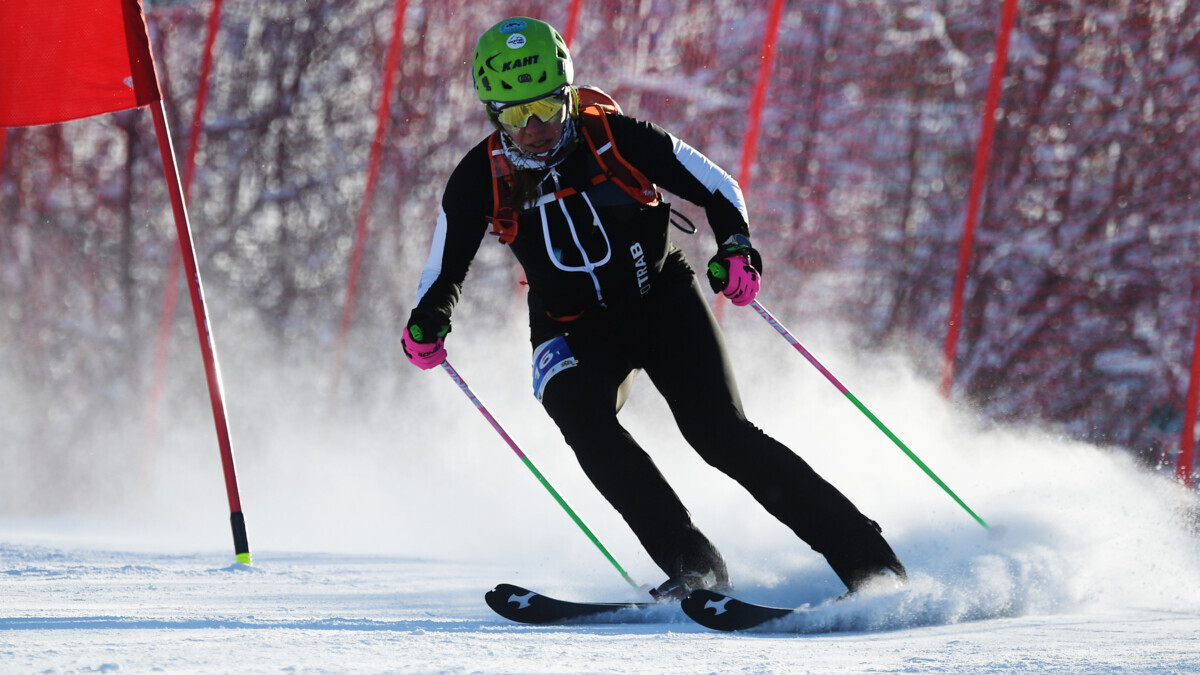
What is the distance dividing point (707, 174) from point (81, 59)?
7.75 feet

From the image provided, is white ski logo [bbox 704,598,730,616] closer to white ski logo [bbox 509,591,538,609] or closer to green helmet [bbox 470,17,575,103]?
white ski logo [bbox 509,591,538,609]

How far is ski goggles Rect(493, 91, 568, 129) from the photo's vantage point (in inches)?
109

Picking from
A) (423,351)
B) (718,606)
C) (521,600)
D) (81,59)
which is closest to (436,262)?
(423,351)

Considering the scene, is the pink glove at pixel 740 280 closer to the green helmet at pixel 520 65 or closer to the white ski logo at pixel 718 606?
the green helmet at pixel 520 65

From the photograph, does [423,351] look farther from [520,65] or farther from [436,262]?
[520,65]

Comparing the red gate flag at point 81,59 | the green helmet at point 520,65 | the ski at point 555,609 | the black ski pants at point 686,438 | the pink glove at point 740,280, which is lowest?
the ski at point 555,609

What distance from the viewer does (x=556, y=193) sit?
9.35ft

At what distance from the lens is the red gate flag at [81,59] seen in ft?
12.9

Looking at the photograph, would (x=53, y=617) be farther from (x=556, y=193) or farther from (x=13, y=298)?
(x=13, y=298)

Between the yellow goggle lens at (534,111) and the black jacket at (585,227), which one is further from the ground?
the yellow goggle lens at (534,111)

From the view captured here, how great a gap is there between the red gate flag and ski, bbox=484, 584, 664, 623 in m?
2.41

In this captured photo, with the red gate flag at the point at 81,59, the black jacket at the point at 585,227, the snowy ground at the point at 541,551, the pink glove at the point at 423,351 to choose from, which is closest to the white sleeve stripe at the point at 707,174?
the black jacket at the point at 585,227

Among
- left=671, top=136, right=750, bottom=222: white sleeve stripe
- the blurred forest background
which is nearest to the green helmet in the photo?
left=671, top=136, right=750, bottom=222: white sleeve stripe

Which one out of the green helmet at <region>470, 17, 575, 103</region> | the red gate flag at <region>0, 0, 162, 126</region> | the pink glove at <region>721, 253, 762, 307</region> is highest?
the red gate flag at <region>0, 0, 162, 126</region>
